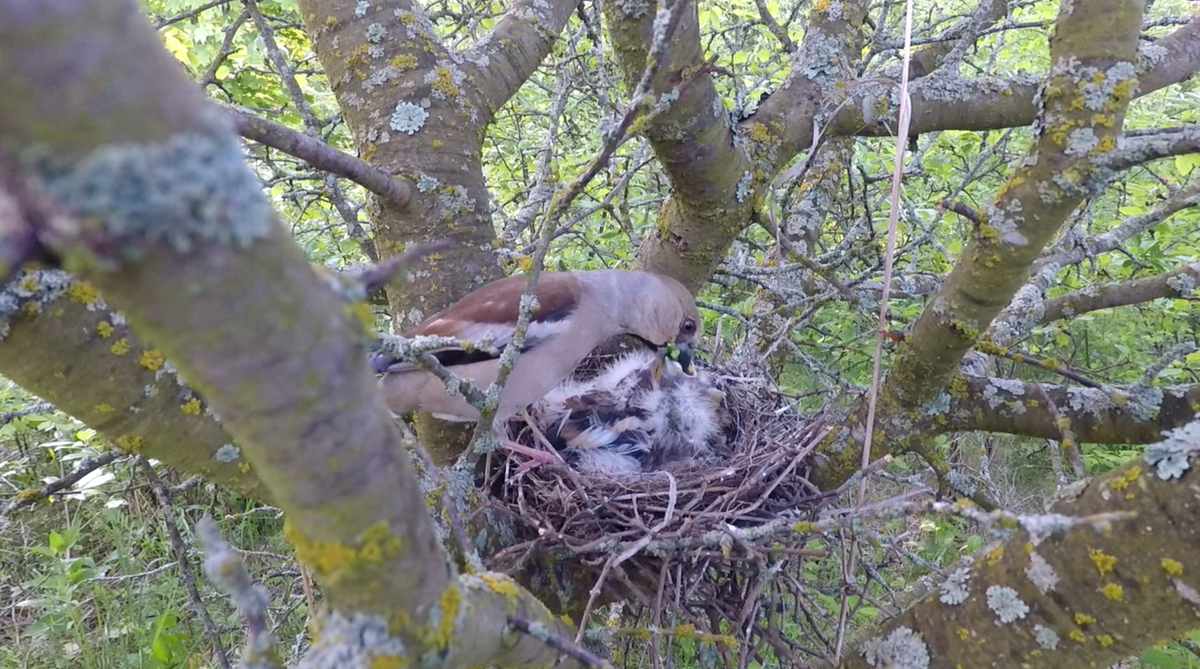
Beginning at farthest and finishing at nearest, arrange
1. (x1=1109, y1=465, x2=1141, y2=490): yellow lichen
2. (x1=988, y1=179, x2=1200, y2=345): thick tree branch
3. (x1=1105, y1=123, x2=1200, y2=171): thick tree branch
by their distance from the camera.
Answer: (x1=988, y1=179, x2=1200, y2=345): thick tree branch < (x1=1105, y1=123, x2=1200, y2=171): thick tree branch < (x1=1109, y1=465, x2=1141, y2=490): yellow lichen

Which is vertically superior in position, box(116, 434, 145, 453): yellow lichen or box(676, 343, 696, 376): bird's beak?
box(676, 343, 696, 376): bird's beak

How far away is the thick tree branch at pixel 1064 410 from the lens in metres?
2.10

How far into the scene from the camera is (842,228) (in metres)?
4.62

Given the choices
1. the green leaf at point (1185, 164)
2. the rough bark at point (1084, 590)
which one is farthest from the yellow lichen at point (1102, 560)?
the green leaf at point (1185, 164)

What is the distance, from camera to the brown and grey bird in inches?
128

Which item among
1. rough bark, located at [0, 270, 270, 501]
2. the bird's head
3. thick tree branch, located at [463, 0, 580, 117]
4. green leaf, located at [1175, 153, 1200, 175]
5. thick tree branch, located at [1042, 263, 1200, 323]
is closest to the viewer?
rough bark, located at [0, 270, 270, 501]

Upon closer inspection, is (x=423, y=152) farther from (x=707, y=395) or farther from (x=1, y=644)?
(x=1, y=644)

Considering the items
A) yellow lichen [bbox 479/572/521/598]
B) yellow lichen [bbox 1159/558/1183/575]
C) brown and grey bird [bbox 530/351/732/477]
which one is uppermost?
brown and grey bird [bbox 530/351/732/477]

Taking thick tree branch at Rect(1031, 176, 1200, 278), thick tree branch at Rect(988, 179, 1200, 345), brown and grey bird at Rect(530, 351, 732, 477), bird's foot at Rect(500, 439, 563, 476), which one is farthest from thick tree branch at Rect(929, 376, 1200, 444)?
bird's foot at Rect(500, 439, 563, 476)

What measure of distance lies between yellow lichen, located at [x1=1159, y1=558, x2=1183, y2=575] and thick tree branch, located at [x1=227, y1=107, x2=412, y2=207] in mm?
1992

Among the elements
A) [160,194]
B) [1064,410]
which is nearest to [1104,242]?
[1064,410]

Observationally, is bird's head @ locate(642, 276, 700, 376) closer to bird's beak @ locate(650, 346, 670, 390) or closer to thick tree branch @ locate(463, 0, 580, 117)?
bird's beak @ locate(650, 346, 670, 390)

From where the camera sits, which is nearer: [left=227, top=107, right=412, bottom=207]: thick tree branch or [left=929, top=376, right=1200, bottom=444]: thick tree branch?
[left=227, top=107, right=412, bottom=207]: thick tree branch

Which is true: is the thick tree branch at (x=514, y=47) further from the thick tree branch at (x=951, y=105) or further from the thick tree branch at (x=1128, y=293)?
the thick tree branch at (x=1128, y=293)
